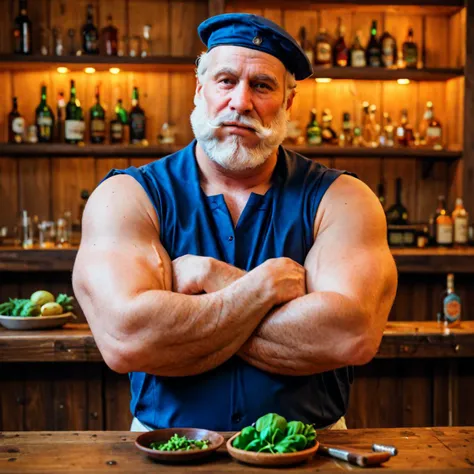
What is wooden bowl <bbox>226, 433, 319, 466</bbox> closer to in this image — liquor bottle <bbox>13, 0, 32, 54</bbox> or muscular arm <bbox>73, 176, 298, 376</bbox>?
muscular arm <bbox>73, 176, 298, 376</bbox>

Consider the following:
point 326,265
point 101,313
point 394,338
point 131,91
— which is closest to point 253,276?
point 326,265

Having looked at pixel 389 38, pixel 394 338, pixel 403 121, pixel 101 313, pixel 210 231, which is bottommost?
pixel 394 338

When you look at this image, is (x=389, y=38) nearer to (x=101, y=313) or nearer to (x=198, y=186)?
(x=198, y=186)

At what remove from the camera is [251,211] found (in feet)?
6.10

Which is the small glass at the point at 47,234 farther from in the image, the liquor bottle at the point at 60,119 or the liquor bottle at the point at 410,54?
the liquor bottle at the point at 410,54

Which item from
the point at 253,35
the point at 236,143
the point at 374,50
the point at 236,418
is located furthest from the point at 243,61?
the point at 374,50

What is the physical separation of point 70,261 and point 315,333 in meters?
2.74

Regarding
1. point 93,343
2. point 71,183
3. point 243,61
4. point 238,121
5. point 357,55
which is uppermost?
point 357,55

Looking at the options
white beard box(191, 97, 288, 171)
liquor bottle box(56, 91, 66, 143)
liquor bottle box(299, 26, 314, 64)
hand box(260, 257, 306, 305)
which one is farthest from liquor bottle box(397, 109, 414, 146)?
hand box(260, 257, 306, 305)

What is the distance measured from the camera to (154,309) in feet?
5.13

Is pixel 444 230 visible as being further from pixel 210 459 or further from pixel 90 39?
pixel 210 459

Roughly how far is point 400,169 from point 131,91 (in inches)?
63.6

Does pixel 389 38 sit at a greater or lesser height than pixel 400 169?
greater

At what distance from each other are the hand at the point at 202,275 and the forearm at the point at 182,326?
3.2 inches
